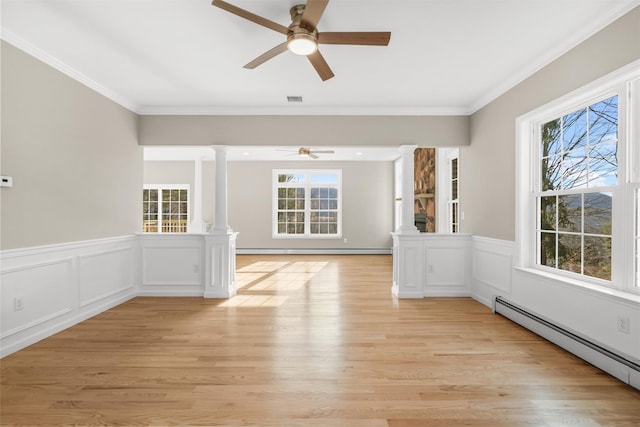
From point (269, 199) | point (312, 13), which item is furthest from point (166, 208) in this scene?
point (312, 13)

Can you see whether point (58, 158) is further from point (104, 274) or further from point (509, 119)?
point (509, 119)

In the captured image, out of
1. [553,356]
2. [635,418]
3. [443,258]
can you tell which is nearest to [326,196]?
[443,258]

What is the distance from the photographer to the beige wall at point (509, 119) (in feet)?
7.30

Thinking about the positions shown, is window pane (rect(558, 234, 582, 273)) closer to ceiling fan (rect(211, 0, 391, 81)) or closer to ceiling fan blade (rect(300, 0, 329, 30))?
ceiling fan (rect(211, 0, 391, 81))

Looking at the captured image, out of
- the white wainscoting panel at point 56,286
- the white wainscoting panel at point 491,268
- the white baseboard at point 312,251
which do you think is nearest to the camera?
the white wainscoting panel at point 56,286

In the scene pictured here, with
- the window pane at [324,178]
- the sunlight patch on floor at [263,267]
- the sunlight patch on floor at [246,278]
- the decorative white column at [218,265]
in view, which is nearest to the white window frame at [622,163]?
the decorative white column at [218,265]

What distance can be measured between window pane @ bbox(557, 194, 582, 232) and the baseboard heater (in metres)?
0.90

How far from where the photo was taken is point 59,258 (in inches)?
116

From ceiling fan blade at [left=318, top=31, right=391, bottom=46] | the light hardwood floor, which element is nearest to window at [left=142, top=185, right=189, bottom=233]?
the light hardwood floor

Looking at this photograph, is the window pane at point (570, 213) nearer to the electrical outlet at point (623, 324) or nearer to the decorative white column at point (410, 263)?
the electrical outlet at point (623, 324)

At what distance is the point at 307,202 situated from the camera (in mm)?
8438

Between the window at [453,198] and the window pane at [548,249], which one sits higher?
the window at [453,198]

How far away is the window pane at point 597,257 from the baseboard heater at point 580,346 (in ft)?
1.79

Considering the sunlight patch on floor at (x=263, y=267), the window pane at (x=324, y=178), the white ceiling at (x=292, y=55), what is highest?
the white ceiling at (x=292, y=55)
